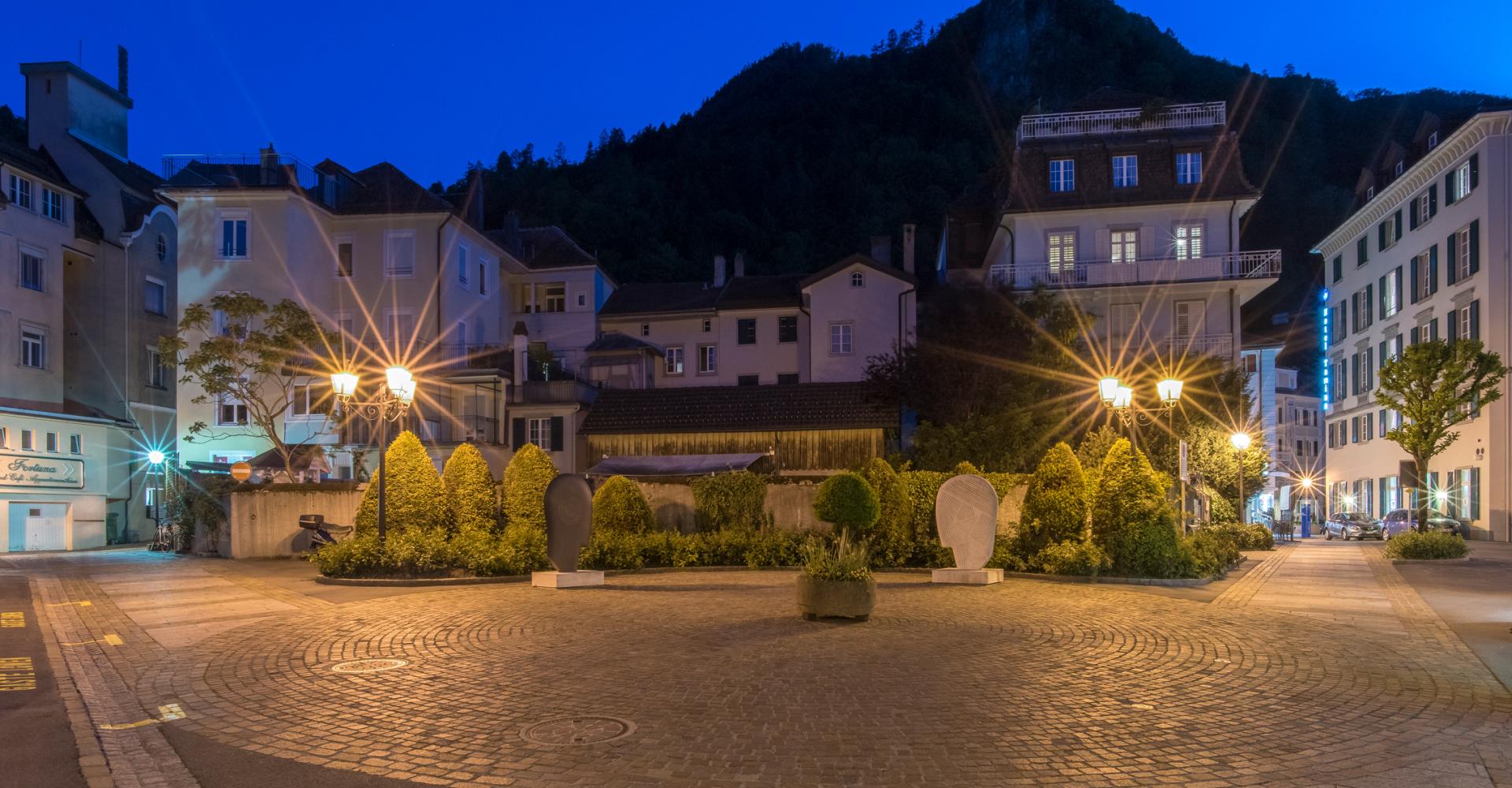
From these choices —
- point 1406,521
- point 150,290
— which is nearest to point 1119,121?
point 1406,521

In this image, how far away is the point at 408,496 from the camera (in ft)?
65.3

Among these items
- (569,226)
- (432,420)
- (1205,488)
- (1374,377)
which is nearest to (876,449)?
(1205,488)

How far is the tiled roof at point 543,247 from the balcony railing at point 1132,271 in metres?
22.3

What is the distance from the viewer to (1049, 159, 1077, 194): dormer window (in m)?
41.8

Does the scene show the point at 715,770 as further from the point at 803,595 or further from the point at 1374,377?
the point at 1374,377

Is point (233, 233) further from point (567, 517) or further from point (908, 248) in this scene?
point (567, 517)

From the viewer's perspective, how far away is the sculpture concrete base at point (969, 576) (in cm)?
1794

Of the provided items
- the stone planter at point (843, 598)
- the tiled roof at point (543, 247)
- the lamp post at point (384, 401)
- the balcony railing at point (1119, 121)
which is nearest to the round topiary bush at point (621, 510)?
the lamp post at point (384, 401)

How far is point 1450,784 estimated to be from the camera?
6184 millimetres

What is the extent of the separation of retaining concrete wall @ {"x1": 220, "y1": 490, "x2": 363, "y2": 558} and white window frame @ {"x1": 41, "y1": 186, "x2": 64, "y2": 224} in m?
23.6

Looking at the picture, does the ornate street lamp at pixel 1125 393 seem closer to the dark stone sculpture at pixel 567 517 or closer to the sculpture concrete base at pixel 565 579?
the dark stone sculpture at pixel 567 517

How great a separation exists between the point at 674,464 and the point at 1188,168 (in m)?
25.0

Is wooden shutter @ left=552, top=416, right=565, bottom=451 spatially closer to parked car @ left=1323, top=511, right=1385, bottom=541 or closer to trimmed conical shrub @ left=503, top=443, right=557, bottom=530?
trimmed conical shrub @ left=503, top=443, right=557, bottom=530

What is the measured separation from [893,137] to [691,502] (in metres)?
66.1
